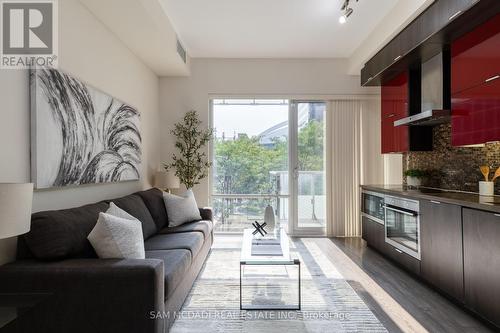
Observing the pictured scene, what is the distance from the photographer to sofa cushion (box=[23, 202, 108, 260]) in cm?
200

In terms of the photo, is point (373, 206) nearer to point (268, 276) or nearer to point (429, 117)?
point (429, 117)

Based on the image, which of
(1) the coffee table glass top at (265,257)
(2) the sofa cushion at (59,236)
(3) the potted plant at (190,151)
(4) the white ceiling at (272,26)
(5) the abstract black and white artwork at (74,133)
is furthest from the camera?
(3) the potted plant at (190,151)

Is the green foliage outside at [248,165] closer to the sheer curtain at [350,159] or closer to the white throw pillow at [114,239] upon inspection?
the sheer curtain at [350,159]

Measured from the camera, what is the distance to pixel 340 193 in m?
5.34

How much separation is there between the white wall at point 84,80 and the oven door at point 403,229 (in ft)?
10.4

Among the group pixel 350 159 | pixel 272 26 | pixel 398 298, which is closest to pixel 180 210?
pixel 398 298

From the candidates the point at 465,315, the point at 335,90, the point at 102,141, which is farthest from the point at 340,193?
the point at 102,141

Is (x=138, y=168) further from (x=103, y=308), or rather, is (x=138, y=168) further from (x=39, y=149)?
(x=103, y=308)

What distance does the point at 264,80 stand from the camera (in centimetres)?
533

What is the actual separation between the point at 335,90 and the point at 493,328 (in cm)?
389

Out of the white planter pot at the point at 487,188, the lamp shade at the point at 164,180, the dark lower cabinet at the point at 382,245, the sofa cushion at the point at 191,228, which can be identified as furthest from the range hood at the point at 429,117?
the lamp shade at the point at 164,180

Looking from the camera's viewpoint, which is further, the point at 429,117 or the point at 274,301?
the point at 429,117

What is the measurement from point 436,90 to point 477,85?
27.8 inches

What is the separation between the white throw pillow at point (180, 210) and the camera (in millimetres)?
3887
